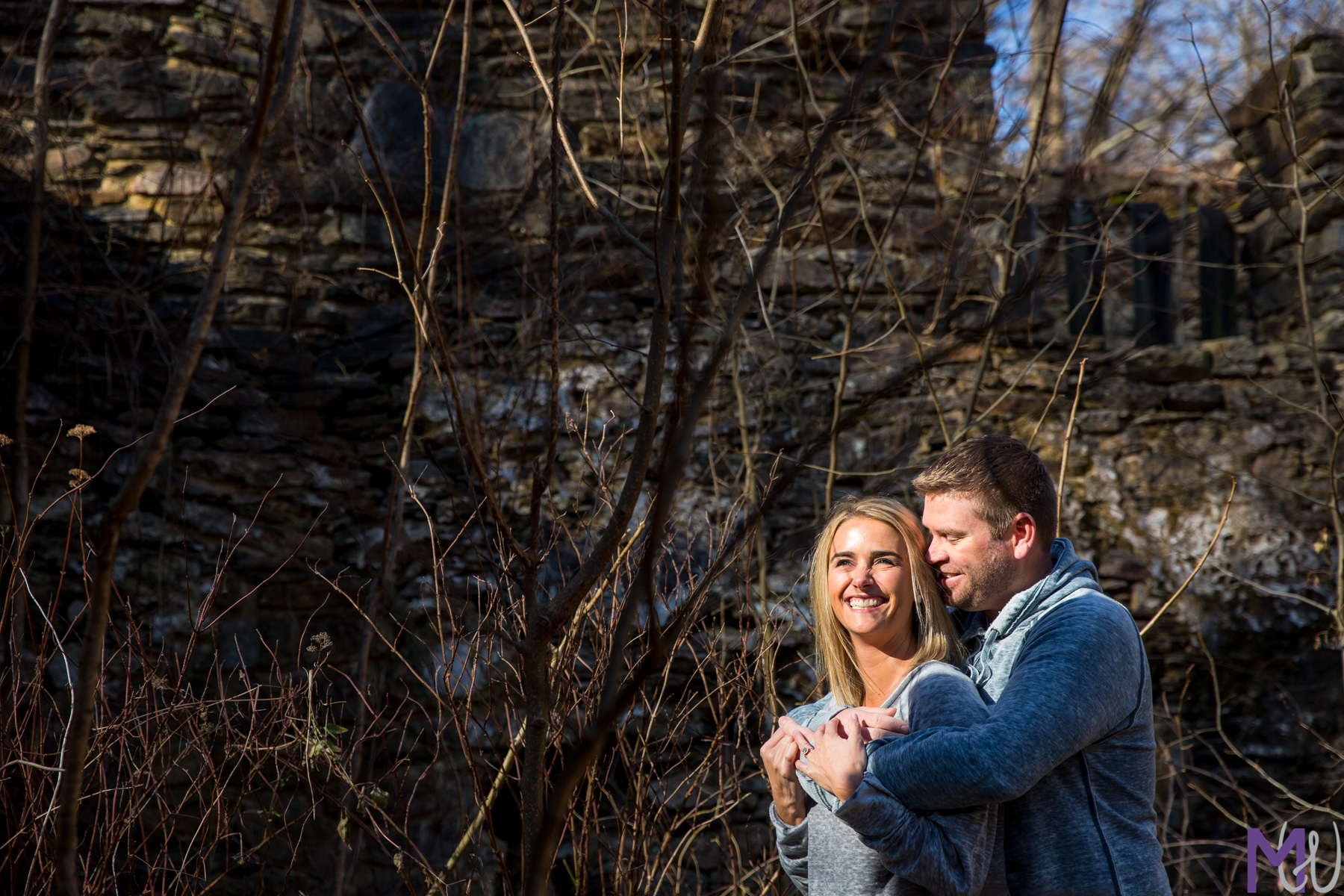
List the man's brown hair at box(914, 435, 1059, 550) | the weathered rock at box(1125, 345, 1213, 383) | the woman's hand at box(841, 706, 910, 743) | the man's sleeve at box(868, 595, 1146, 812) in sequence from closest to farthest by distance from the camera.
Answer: the man's sleeve at box(868, 595, 1146, 812) → the woman's hand at box(841, 706, 910, 743) → the man's brown hair at box(914, 435, 1059, 550) → the weathered rock at box(1125, 345, 1213, 383)

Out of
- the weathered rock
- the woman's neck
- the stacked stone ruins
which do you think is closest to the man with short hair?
the woman's neck

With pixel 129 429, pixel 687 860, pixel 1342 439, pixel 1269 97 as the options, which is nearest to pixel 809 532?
pixel 687 860

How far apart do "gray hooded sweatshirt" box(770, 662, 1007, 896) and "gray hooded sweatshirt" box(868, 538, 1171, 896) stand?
0.03m

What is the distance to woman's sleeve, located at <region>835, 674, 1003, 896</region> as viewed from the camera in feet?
4.11

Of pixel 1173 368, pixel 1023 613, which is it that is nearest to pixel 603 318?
pixel 1173 368

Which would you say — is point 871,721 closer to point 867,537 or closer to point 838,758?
point 838,758

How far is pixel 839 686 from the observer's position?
1.67 m

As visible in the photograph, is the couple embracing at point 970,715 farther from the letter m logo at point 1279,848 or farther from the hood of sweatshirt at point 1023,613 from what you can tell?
the letter m logo at point 1279,848

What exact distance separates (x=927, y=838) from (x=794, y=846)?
1.18ft

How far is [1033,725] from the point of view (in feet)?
4.10

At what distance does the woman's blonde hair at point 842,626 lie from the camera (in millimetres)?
1600

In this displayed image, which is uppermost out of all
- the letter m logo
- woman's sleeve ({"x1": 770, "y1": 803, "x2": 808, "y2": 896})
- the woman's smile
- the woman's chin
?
the woman's smile

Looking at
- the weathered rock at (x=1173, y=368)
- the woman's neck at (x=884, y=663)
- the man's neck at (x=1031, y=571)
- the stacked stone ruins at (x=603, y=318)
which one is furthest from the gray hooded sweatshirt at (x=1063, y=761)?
the weathered rock at (x=1173, y=368)

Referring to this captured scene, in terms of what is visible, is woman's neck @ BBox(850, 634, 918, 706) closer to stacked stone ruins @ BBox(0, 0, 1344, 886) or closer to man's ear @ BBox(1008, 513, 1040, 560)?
man's ear @ BBox(1008, 513, 1040, 560)
